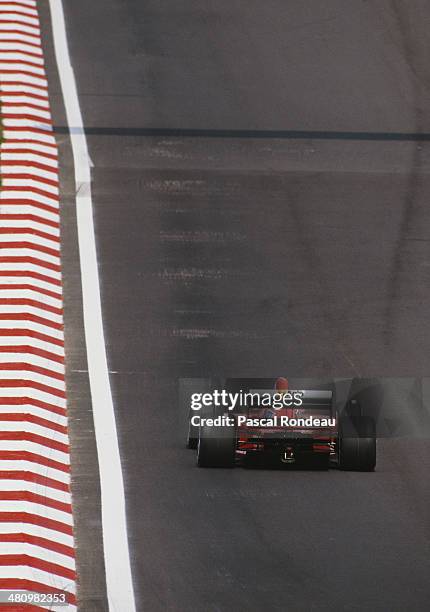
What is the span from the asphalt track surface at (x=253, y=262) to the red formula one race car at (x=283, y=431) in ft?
1.05

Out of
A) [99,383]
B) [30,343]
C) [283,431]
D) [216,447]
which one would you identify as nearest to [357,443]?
[283,431]

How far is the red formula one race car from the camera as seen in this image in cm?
2056

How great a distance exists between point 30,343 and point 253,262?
542 centimetres

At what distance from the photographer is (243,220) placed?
3055 centimetres

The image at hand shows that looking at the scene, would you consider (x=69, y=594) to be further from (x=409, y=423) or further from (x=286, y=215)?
(x=286, y=215)

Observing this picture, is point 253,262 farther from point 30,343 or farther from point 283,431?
point 283,431

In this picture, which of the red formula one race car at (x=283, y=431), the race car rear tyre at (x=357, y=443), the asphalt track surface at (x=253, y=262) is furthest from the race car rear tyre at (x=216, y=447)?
the race car rear tyre at (x=357, y=443)

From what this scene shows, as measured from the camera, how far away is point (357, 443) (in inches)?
826

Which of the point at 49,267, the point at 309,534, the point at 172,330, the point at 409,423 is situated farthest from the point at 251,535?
the point at 49,267

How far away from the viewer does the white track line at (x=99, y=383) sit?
18.7 metres

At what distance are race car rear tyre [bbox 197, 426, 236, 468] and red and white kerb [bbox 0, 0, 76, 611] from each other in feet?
6.15

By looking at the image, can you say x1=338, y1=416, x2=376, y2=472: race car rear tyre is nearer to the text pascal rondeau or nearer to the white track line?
the text pascal rondeau

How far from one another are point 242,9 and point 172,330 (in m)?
17.4

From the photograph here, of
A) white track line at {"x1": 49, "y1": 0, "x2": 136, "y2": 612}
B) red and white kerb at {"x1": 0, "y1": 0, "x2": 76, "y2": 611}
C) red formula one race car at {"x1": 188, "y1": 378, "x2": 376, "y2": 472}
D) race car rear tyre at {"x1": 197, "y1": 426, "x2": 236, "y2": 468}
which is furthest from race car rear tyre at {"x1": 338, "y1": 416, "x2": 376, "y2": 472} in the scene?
red and white kerb at {"x1": 0, "y1": 0, "x2": 76, "y2": 611}
